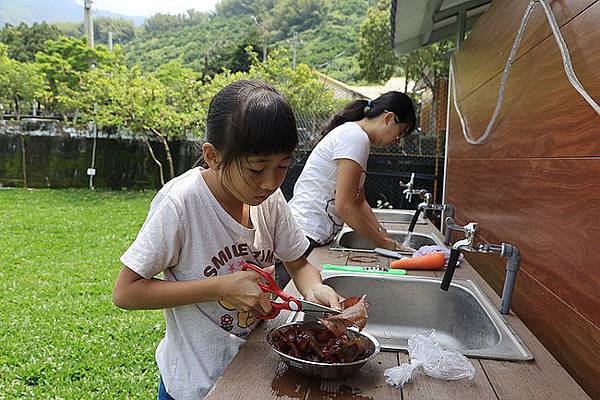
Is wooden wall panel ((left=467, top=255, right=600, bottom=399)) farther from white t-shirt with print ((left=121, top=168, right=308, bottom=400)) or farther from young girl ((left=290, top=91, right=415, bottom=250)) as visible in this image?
young girl ((left=290, top=91, right=415, bottom=250))

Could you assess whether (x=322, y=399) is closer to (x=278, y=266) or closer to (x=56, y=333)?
(x=278, y=266)

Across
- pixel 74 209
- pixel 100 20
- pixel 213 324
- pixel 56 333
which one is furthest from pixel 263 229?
pixel 100 20

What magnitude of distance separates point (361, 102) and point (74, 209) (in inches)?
321

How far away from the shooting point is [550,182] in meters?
1.35

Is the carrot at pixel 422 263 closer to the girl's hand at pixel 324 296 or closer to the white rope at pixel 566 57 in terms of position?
the girl's hand at pixel 324 296

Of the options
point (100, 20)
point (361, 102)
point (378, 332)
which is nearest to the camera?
point (378, 332)

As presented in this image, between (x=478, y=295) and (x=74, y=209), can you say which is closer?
(x=478, y=295)

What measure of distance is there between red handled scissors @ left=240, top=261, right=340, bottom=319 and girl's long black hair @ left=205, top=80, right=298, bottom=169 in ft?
0.85

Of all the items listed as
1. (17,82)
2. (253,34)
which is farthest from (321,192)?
(253,34)

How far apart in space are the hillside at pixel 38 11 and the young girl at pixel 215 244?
10561cm

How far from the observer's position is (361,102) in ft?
9.11

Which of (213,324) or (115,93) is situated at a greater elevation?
(115,93)

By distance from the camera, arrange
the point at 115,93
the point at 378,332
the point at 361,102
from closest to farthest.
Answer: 1. the point at 378,332
2. the point at 361,102
3. the point at 115,93

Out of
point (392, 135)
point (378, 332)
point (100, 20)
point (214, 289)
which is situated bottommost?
point (378, 332)
